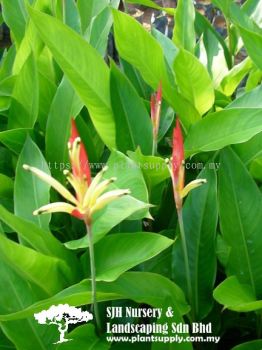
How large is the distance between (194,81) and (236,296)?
0.40 meters

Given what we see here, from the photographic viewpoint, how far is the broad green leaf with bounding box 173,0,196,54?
4.25 ft

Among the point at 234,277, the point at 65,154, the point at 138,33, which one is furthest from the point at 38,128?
the point at 234,277

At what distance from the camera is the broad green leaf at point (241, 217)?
0.91 meters

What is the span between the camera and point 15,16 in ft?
4.51

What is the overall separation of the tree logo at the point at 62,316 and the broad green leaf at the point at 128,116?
1.00 feet

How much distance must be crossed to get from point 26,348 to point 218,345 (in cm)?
34

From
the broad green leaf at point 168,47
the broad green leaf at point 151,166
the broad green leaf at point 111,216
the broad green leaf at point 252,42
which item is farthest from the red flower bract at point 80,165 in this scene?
the broad green leaf at point 168,47

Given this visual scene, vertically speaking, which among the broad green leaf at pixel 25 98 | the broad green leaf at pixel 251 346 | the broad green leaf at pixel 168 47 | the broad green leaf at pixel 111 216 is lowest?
the broad green leaf at pixel 251 346

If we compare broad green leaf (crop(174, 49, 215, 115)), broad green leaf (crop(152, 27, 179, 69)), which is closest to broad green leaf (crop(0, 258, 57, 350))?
broad green leaf (crop(174, 49, 215, 115))

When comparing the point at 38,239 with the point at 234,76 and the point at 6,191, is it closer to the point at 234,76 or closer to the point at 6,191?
the point at 6,191

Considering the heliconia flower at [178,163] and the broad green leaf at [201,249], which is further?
the broad green leaf at [201,249]

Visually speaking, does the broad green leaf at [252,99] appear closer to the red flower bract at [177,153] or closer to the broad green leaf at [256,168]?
the broad green leaf at [256,168]

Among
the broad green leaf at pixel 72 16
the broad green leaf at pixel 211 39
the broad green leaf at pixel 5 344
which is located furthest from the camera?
the broad green leaf at pixel 211 39

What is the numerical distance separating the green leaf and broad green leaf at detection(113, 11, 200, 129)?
241 mm
